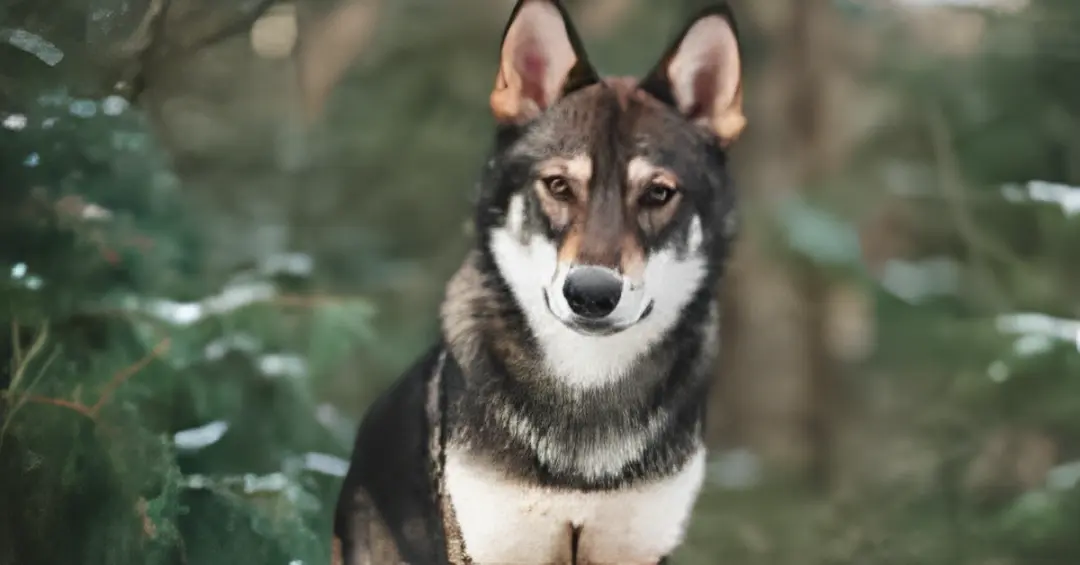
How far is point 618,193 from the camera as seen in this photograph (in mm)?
1113

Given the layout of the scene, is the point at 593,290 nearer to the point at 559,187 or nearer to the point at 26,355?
→ the point at 559,187

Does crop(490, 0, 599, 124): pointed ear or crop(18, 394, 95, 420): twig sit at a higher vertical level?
crop(490, 0, 599, 124): pointed ear

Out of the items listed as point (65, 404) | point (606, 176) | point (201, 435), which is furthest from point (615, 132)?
point (65, 404)

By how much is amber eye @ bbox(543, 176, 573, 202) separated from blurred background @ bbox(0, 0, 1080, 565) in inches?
7.4

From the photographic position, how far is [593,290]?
3.43 feet

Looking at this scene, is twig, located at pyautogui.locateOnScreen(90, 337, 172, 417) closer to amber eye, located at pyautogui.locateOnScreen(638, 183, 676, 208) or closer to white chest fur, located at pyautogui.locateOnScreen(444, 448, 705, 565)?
white chest fur, located at pyautogui.locateOnScreen(444, 448, 705, 565)

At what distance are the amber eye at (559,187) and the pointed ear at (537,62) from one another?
4.6 inches

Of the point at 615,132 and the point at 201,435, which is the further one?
the point at 201,435

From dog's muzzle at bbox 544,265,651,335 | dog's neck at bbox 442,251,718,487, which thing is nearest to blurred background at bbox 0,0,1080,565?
dog's neck at bbox 442,251,718,487

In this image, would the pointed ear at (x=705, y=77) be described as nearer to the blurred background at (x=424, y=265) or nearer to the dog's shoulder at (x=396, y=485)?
the blurred background at (x=424, y=265)

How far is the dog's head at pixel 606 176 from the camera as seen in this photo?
1085 millimetres

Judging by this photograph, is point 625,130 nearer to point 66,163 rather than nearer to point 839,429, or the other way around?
point 839,429

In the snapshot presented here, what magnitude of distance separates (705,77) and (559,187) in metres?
0.28

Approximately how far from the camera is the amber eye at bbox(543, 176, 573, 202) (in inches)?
44.0
